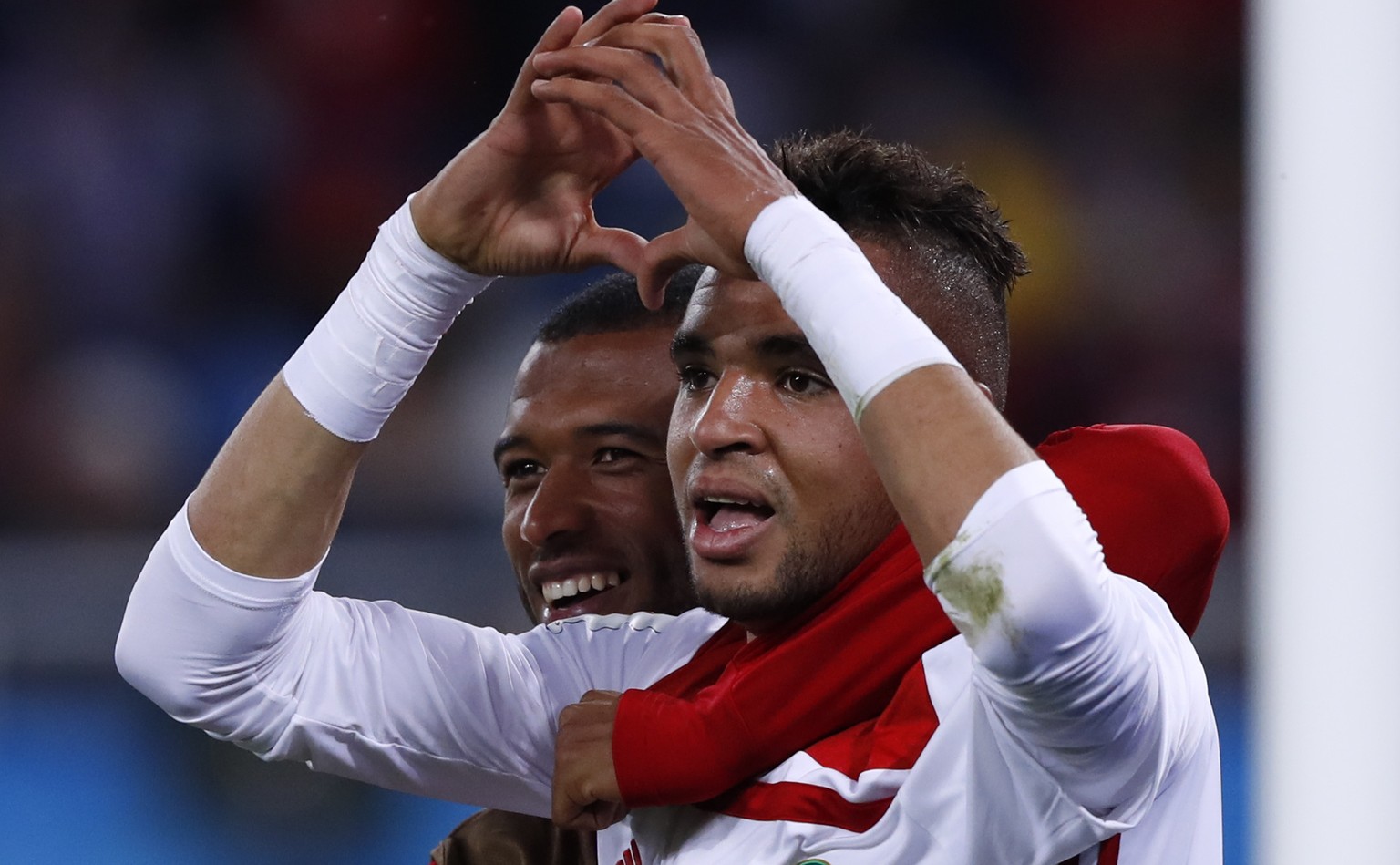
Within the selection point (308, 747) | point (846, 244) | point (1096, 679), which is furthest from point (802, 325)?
point (308, 747)

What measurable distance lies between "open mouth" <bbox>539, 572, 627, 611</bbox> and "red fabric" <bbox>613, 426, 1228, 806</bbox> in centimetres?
53

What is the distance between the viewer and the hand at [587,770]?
116 cm

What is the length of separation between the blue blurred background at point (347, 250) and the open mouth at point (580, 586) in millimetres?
1208

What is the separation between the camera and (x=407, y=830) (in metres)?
2.78

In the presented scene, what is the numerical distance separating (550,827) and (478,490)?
63.0 inches

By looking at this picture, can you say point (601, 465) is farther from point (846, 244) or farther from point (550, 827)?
point (846, 244)

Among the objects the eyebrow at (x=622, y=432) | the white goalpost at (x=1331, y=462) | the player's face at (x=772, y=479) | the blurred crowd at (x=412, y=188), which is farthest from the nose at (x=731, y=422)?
the blurred crowd at (x=412, y=188)

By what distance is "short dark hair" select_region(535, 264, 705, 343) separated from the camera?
175 centimetres

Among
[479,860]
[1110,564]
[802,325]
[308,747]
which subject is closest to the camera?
[802,325]

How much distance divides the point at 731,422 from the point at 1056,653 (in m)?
0.41

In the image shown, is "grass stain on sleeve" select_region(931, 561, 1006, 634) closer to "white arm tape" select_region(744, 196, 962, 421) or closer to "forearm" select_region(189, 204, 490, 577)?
"white arm tape" select_region(744, 196, 962, 421)

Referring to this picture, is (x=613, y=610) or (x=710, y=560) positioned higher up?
(x=613, y=610)

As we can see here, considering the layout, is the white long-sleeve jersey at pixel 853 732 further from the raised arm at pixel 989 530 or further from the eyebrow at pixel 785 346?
the eyebrow at pixel 785 346

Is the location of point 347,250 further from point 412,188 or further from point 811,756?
point 811,756
